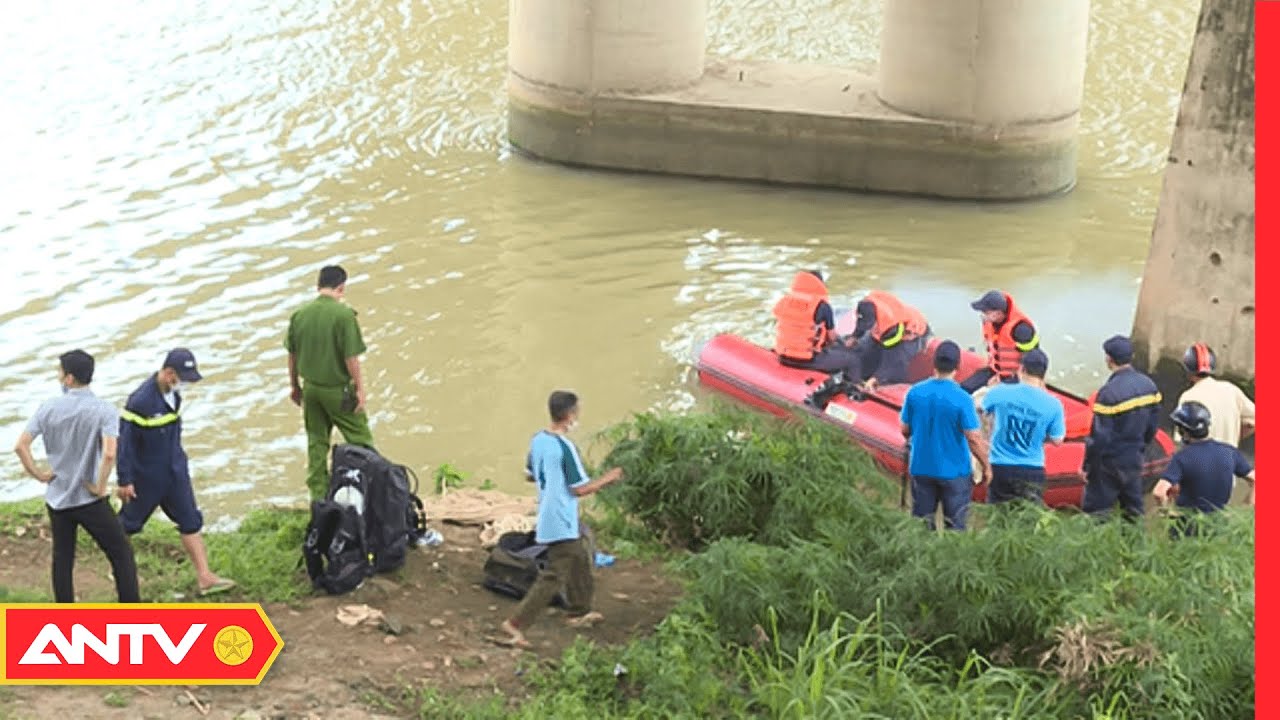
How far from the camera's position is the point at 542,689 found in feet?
24.5

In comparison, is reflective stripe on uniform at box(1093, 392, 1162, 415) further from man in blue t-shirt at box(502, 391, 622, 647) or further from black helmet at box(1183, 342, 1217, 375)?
man in blue t-shirt at box(502, 391, 622, 647)

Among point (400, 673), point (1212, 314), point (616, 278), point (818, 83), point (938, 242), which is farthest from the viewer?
point (818, 83)

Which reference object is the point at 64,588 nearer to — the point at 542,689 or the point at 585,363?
the point at 542,689

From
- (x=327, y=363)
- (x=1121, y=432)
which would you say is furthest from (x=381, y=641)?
(x=1121, y=432)

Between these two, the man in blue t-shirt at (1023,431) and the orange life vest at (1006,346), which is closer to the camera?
the man in blue t-shirt at (1023,431)

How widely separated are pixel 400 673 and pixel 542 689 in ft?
2.07

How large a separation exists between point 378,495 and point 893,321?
4.89 m

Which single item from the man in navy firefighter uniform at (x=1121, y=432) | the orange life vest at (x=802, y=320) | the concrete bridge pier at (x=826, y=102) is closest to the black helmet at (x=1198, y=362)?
the man in navy firefighter uniform at (x=1121, y=432)

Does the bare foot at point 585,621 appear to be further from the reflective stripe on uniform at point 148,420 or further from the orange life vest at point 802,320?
the orange life vest at point 802,320

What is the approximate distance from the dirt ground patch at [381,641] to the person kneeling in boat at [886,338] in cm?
358

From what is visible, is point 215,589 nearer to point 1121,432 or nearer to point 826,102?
point 1121,432

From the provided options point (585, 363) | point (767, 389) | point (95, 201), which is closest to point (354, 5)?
point (95, 201)

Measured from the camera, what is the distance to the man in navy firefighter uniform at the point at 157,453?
26.0 feet

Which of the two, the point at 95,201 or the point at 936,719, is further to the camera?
the point at 95,201
